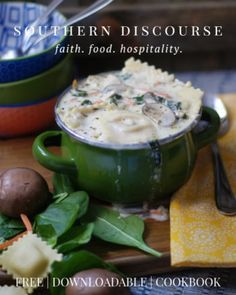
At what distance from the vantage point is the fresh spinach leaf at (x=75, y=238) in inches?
39.2

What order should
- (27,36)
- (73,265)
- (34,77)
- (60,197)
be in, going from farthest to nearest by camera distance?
(27,36) → (34,77) → (60,197) → (73,265)

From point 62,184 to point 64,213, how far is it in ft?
0.37

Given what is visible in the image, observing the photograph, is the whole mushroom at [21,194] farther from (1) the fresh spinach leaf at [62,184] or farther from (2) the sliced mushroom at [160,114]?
(2) the sliced mushroom at [160,114]

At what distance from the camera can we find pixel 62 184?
3.73 feet

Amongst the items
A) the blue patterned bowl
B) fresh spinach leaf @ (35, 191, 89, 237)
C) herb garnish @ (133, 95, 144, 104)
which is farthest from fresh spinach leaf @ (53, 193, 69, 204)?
the blue patterned bowl

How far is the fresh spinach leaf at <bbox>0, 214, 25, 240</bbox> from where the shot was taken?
104cm

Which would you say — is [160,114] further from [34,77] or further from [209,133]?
[34,77]

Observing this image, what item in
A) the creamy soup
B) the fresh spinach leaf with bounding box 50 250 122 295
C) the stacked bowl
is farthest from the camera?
the stacked bowl

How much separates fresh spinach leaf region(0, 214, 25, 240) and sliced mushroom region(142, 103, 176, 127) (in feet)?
0.95

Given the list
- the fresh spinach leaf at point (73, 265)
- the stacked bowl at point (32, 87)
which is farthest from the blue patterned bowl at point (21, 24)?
the fresh spinach leaf at point (73, 265)

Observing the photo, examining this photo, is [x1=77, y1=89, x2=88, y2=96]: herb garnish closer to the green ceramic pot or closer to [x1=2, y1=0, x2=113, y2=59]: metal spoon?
the green ceramic pot

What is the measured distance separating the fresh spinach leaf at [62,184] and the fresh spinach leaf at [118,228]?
7cm

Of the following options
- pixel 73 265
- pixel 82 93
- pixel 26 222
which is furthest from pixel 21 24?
pixel 73 265

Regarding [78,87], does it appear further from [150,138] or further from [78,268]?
[78,268]
